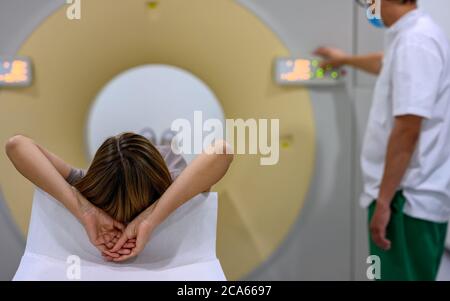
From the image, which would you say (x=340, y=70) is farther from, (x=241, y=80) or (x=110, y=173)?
(x=110, y=173)

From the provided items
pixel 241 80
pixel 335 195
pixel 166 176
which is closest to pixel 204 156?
pixel 166 176

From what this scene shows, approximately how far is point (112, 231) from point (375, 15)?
696 mm

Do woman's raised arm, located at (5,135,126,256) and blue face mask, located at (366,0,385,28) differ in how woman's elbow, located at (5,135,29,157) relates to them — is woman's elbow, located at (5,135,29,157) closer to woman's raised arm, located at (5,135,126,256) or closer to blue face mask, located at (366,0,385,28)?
woman's raised arm, located at (5,135,126,256)

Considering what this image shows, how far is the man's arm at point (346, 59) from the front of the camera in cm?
106

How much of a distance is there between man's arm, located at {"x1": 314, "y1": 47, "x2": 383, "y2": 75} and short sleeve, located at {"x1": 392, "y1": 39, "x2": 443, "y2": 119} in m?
0.12

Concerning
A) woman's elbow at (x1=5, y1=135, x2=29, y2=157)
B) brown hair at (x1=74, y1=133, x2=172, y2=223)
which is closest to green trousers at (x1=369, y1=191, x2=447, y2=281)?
brown hair at (x1=74, y1=133, x2=172, y2=223)

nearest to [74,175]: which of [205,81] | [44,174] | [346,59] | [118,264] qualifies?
[44,174]

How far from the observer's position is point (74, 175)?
35.7 inches

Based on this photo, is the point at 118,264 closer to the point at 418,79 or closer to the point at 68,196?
the point at 68,196

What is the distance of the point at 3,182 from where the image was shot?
967mm

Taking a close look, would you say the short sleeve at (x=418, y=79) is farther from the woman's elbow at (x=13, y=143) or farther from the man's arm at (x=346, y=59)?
the woman's elbow at (x=13, y=143)

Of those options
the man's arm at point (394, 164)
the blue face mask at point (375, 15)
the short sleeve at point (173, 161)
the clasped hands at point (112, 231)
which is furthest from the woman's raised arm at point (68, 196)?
the blue face mask at point (375, 15)

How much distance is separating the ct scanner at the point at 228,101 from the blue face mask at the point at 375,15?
29 millimetres
